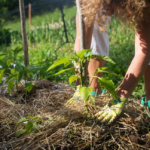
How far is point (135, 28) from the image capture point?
1.61 m

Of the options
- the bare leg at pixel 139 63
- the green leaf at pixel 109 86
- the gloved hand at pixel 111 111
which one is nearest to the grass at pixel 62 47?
the bare leg at pixel 139 63

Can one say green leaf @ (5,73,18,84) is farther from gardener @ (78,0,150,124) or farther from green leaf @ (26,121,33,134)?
gardener @ (78,0,150,124)

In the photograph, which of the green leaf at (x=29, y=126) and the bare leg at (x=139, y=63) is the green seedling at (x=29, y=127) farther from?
the bare leg at (x=139, y=63)

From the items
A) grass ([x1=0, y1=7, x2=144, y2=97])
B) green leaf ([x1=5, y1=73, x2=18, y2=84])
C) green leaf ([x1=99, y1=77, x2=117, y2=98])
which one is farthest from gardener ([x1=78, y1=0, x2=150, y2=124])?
grass ([x1=0, y1=7, x2=144, y2=97])

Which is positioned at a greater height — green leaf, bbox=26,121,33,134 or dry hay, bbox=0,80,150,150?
green leaf, bbox=26,121,33,134

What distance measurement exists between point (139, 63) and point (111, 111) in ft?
1.40

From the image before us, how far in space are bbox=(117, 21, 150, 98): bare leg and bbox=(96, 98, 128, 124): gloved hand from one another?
101 millimetres

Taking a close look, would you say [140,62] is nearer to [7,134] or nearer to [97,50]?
[97,50]

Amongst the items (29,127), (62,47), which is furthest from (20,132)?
(62,47)

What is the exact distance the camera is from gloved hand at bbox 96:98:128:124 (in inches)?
57.7

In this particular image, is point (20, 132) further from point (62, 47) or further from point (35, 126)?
point (62, 47)

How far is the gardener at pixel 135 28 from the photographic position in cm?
148

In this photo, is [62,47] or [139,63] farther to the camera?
[62,47]

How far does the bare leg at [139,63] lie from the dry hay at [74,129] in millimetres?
160
